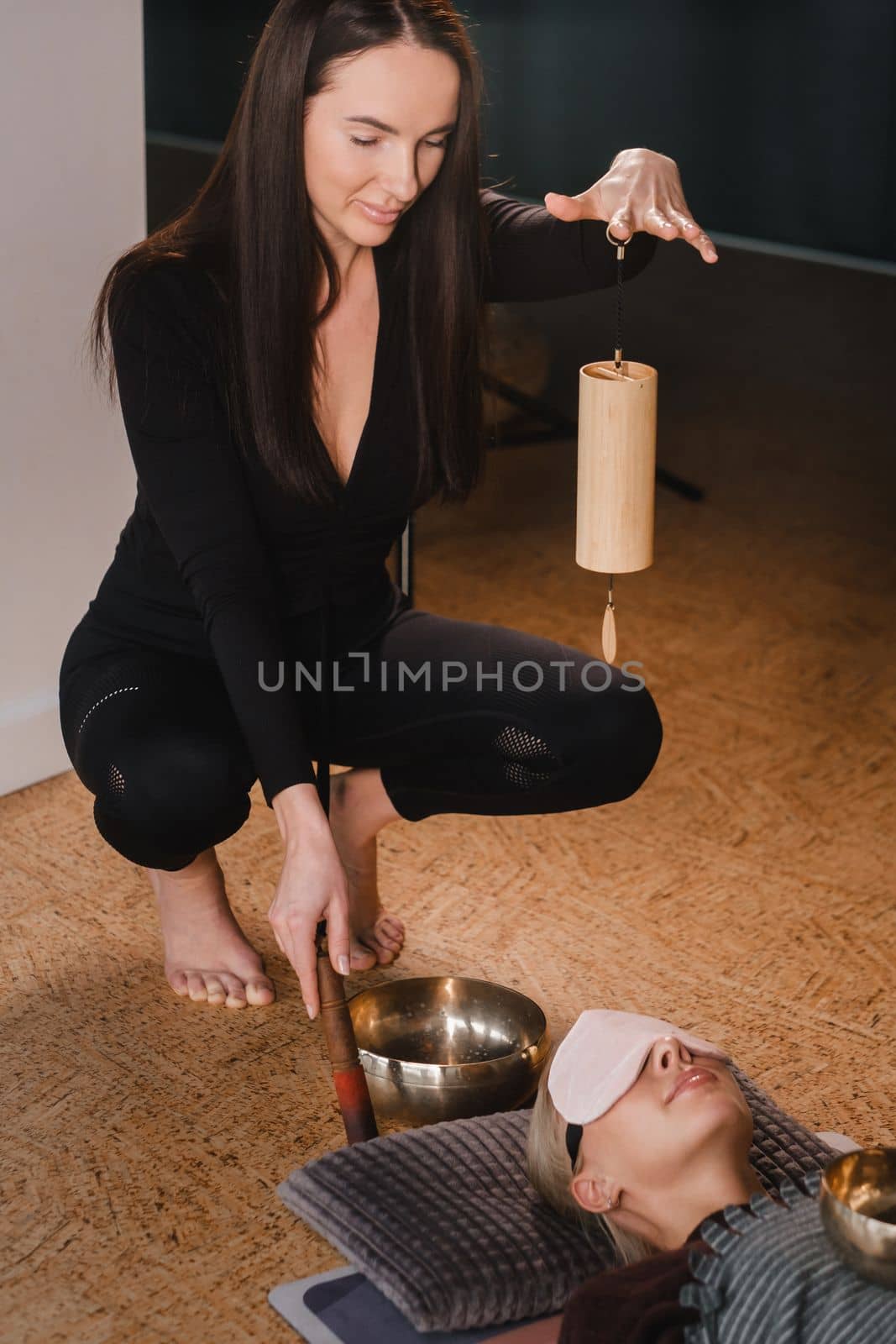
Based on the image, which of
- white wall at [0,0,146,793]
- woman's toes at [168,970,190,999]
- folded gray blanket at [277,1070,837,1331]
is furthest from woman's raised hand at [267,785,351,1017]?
white wall at [0,0,146,793]

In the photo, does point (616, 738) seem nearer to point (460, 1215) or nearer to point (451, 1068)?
point (451, 1068)

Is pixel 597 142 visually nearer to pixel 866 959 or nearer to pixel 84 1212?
pixel 866 959

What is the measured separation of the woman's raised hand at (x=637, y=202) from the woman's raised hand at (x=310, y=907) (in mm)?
685

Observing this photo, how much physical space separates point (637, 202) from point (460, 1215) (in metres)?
1.01

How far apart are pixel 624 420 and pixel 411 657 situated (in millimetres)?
509

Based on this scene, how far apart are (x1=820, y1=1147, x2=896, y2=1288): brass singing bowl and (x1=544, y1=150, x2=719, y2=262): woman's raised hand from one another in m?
0.85

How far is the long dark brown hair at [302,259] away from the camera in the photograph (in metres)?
1.66

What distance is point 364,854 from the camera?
208 cm

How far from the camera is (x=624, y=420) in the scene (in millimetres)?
1574

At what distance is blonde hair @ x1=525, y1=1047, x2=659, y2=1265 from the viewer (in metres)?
1.51

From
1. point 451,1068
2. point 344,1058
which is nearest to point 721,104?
point 451,1068

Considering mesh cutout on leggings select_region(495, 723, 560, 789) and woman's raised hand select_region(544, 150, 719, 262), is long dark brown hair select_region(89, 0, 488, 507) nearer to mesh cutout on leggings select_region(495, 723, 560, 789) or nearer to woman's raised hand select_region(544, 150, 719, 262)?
woman's raised hand select_region(544, 150, 719, 262)

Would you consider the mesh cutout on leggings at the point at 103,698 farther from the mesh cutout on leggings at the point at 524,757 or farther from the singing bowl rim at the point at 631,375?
the singing bowl rim at the point at 631,375

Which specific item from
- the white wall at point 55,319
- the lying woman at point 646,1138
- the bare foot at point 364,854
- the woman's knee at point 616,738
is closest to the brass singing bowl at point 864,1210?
the lying woman at point 646,1138
